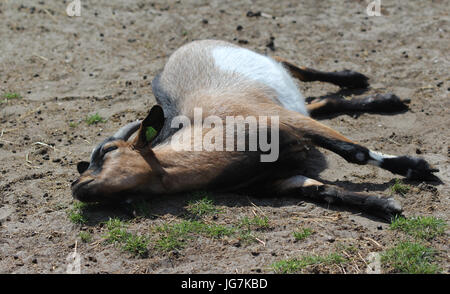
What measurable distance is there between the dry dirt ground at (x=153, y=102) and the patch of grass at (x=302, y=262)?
0.06m

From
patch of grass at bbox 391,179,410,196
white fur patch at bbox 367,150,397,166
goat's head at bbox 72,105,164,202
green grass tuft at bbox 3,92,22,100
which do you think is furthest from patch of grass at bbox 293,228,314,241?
green grass tuft at bbox 3,92,22,100

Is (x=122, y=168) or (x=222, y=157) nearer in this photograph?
(x=122, y=168)

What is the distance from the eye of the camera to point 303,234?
3873 millimetres

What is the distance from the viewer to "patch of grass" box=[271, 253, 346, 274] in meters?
3.49

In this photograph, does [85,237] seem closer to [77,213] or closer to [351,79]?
[77,213]

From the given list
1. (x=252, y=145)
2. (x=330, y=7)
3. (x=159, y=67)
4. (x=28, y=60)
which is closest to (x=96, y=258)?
(x=252, y=145)

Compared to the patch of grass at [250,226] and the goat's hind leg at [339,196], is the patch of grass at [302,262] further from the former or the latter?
the goat's hind leg at [339,196]

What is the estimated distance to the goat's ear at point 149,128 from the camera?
4.32 meters

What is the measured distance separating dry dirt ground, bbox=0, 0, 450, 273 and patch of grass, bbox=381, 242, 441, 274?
10cm

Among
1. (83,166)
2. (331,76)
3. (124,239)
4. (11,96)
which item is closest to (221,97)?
(83,166)

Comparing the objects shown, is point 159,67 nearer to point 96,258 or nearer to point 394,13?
point 394,13

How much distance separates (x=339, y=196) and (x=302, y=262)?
0.91 meters

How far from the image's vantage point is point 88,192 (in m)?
4.18
